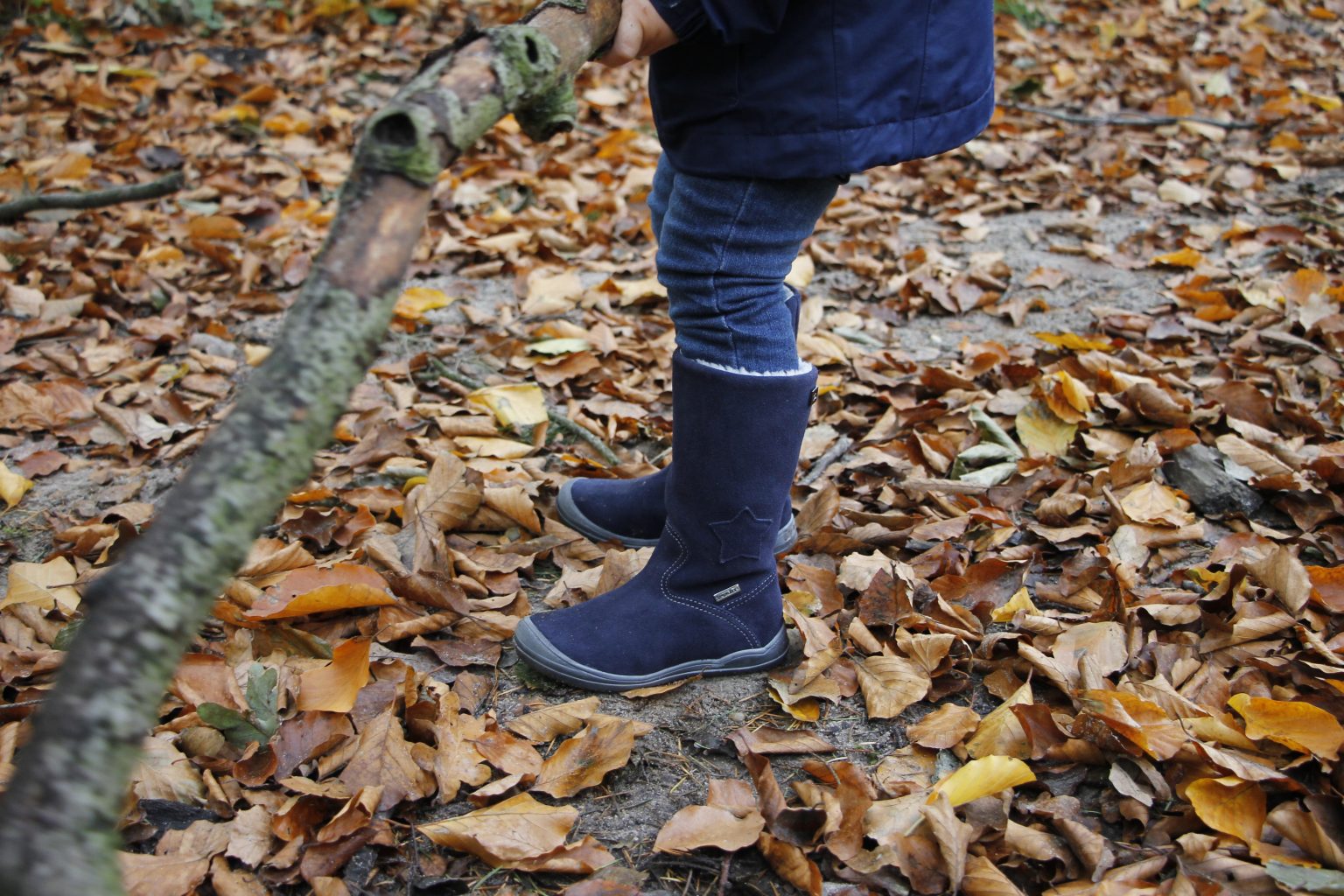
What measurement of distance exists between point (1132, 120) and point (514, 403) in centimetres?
331

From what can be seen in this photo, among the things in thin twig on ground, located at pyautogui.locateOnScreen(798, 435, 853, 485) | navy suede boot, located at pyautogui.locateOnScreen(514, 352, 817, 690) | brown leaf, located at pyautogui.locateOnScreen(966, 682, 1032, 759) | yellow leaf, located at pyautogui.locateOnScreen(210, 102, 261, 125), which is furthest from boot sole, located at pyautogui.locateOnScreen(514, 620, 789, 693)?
yellow leaf, located at pyautogui.locateOnScreen(210, 102, 261, 125)

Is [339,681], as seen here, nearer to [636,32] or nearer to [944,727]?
[944,727]

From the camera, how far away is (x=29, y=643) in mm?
1588

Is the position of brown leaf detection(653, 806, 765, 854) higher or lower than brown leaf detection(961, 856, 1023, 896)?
higher

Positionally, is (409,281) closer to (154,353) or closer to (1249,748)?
(154,353)

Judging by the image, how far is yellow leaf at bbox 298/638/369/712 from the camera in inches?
56.6

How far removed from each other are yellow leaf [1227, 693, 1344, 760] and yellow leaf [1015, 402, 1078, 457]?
86 cm

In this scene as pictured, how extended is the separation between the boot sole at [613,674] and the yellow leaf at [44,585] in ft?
2.63

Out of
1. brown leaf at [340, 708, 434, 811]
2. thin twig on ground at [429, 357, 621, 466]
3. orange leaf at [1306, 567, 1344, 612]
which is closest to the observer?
brown leaf at [340, 708, 434, 811]

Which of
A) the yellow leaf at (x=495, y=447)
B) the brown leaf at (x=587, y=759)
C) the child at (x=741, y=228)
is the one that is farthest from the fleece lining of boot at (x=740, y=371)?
the yellow leaf at (x=495, y=447)

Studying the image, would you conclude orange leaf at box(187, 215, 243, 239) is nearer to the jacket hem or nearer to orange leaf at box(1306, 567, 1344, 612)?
the jacket hem

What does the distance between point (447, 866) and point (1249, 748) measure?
Result: 3.51ft

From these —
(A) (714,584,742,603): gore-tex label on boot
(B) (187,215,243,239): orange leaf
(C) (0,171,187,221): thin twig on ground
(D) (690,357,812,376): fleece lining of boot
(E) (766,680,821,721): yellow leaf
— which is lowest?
(E) (766,680,821,721): yellow leaf

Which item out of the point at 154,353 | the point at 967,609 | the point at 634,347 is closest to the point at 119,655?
the point at 967,609
